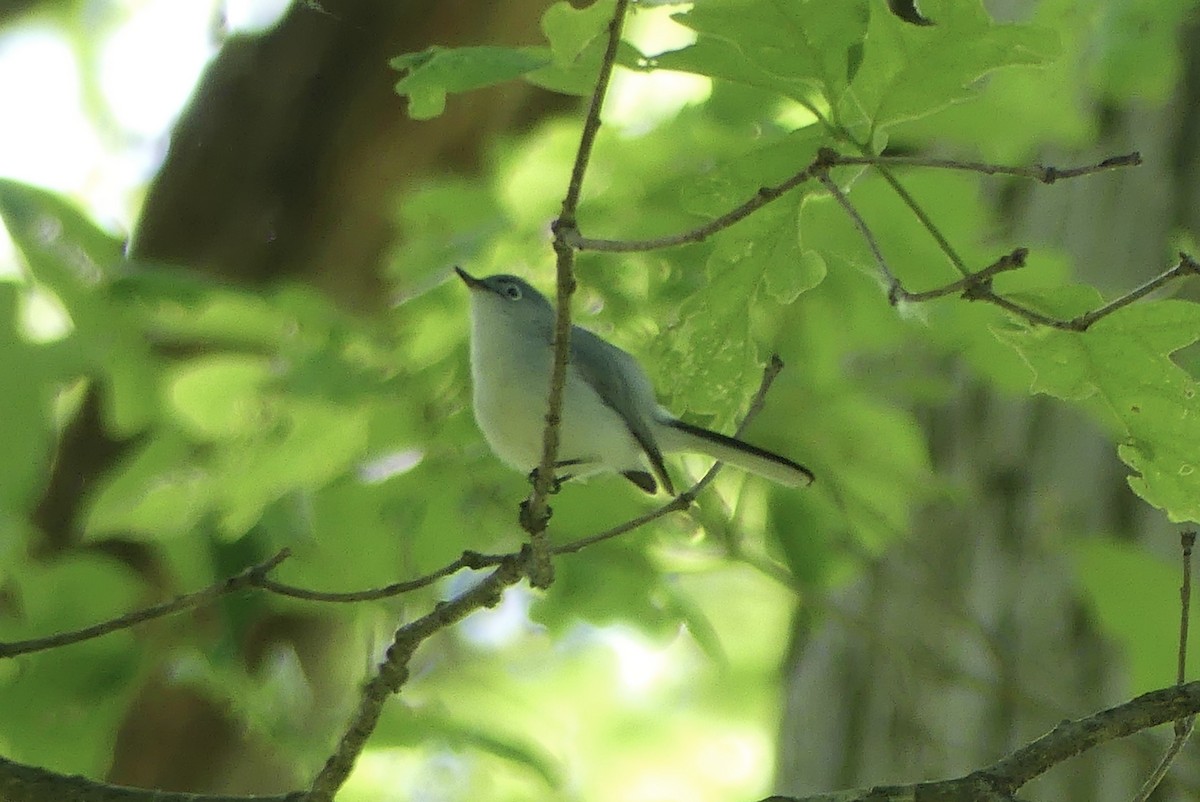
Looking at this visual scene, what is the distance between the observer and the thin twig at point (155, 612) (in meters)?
1.37

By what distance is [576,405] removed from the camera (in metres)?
2.11

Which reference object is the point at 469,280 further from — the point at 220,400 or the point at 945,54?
the point at 945,54

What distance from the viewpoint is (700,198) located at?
1.29 m

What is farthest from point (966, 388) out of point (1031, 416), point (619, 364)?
point (619, 364)

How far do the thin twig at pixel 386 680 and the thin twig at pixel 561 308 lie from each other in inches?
4.4

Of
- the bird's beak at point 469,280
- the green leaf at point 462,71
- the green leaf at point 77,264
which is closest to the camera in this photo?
the green leaf at point 462,71

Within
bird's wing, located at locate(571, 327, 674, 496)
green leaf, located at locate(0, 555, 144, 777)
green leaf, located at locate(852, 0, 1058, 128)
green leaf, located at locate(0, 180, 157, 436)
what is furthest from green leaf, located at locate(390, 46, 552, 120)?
green leaf, located at locate(0, 555, 144, 777)

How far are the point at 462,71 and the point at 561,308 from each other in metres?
0.29

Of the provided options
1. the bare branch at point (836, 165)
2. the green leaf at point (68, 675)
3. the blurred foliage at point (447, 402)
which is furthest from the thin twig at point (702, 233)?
the green leaf at point (68, 675)

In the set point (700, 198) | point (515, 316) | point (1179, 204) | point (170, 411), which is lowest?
point (700, 198)

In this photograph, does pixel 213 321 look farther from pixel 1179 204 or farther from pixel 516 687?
pixel 516 687

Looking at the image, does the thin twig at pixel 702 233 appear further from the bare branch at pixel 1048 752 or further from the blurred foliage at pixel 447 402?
the bare branch at pixel 1048 752

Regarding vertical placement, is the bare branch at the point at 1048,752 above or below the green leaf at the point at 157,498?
below

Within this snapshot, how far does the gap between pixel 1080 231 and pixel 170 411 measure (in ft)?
7.33
